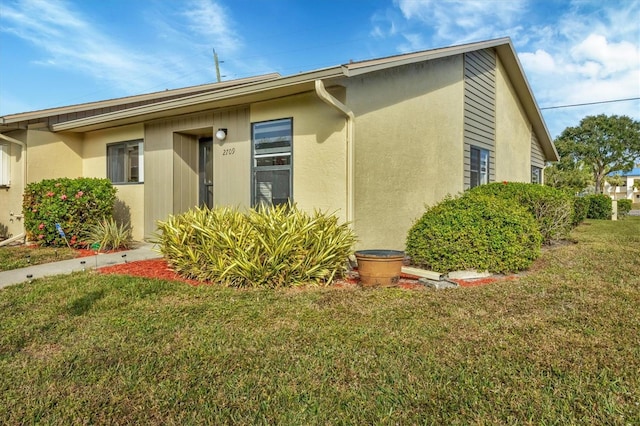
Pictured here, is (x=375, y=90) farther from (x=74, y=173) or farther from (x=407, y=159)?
(x=74, y=173)

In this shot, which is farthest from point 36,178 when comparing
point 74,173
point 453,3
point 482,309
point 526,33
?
point 526,33

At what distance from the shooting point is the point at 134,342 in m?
3.14

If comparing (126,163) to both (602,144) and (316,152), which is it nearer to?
(316,152)

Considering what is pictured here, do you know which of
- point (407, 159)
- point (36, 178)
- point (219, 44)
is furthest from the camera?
point (219, 44)

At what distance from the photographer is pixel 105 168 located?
9734 millimetres

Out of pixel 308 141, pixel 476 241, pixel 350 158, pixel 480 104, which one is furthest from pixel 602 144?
pixel 308 141

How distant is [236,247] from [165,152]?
4.59m

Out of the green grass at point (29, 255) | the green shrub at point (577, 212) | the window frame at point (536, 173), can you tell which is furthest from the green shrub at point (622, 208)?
the green grass at point (29, 255)

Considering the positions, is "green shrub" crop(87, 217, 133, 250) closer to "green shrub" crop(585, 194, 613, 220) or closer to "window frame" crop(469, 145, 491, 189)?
"window frame" crop(469, 145, 491, 189)

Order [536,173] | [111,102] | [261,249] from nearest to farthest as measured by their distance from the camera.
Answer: [261,249]
[111,102]
[536,173]

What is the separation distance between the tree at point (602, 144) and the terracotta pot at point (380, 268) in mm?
42147

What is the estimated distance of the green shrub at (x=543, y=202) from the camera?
25.5 feet

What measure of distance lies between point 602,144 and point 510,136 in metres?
36.5

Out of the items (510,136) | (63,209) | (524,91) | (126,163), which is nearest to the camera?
(63,209)
